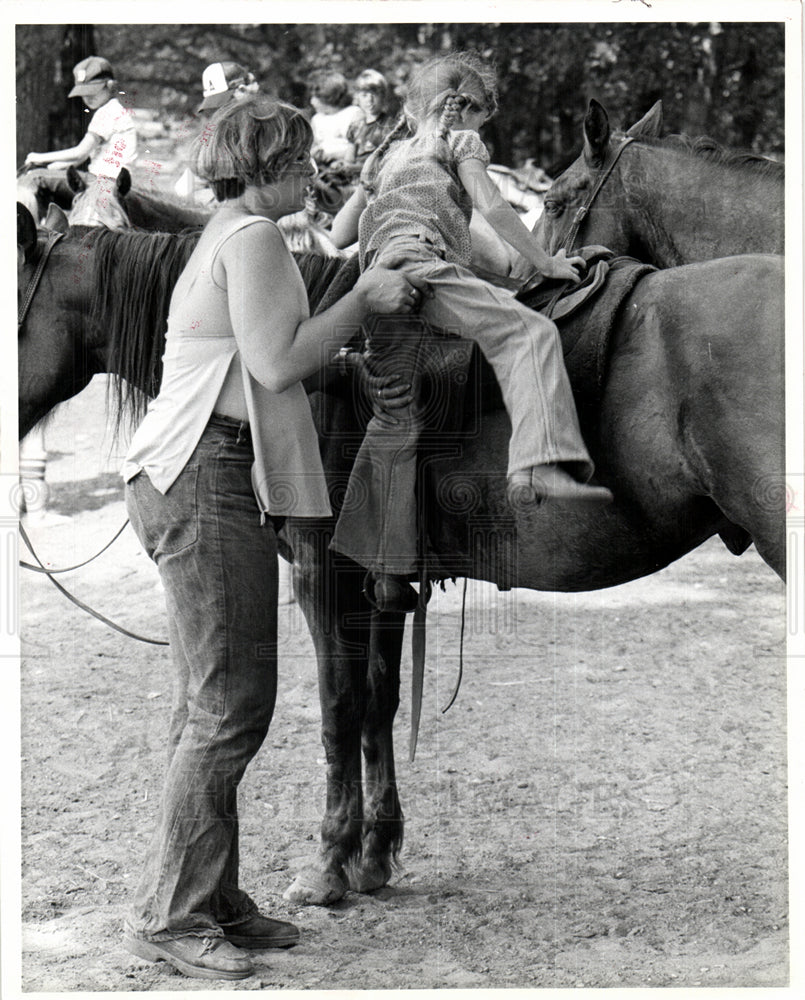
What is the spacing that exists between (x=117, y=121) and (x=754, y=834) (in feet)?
9.95

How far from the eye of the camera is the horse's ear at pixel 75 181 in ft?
13.6

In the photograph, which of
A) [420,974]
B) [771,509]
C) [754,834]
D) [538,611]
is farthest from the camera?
[538,611]

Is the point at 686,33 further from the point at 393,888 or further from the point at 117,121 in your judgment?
the point at 393,888

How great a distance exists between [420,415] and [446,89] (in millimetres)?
798

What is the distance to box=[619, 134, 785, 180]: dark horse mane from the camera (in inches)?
137

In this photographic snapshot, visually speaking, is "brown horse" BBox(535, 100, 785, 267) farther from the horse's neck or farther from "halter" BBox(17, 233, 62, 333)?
"halter" BBox(17, 233, 62, 333)

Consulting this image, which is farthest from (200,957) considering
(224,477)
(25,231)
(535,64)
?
(535,64)

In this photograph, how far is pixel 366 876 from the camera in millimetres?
3703

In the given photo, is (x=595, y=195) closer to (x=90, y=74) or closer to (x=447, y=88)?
(x=447, y=88)

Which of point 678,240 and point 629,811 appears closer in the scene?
point 678,240

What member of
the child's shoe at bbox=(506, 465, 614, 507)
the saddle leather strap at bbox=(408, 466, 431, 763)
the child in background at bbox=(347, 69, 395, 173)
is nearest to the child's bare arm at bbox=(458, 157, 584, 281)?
the child's shoe at bbox=(506, 465, 614, 507)

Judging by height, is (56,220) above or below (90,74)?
below

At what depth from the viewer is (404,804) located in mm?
4355

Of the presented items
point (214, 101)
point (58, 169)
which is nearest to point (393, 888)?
point (214, 101)
